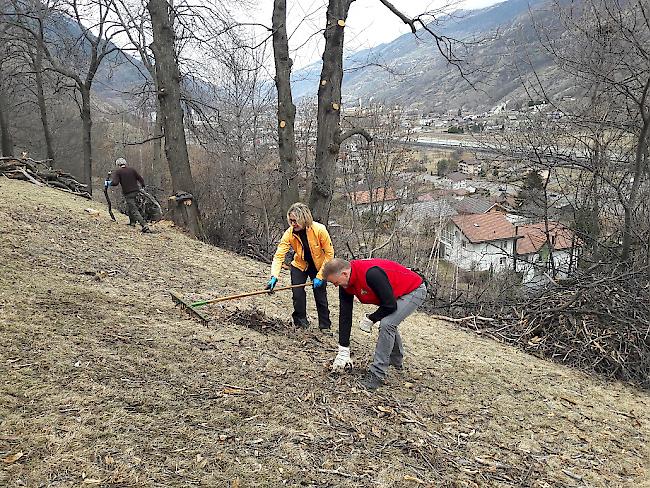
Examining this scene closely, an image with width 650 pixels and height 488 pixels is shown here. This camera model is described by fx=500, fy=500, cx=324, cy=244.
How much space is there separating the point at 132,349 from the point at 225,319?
1444mm

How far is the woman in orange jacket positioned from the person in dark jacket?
497cm

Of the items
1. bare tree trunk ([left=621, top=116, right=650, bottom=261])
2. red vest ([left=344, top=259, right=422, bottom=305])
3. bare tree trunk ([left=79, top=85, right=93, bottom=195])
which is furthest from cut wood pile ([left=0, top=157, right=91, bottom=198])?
bare tree trunk ([left=621, top=116, right=650, bottom=261])

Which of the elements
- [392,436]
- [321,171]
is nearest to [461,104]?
[321,171]

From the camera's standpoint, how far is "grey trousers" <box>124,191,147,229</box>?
30.7 feet

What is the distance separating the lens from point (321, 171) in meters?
9.17

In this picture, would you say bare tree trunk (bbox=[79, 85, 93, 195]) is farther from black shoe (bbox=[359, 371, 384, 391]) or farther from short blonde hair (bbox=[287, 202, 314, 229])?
black shoe (bbox=[359, 371, 384, 391])

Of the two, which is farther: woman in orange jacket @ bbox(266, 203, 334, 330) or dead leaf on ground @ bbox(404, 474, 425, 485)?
woman in orange jacket @ bbox(266, 203, 334, 330)

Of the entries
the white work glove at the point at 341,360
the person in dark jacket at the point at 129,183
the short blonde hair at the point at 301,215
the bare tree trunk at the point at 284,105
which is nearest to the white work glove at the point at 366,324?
the white work glove at the point at 341,360

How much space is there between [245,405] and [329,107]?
6402 mm

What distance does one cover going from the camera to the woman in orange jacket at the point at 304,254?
5.06 metres

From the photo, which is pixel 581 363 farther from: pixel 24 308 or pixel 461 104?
pixel 461 104

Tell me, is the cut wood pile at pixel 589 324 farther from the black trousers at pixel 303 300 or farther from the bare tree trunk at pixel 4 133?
the bare tree trunk at pixel 4 133

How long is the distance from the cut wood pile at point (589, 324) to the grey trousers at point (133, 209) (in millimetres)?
6113

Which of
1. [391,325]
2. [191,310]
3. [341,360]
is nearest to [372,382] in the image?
[341,360]
